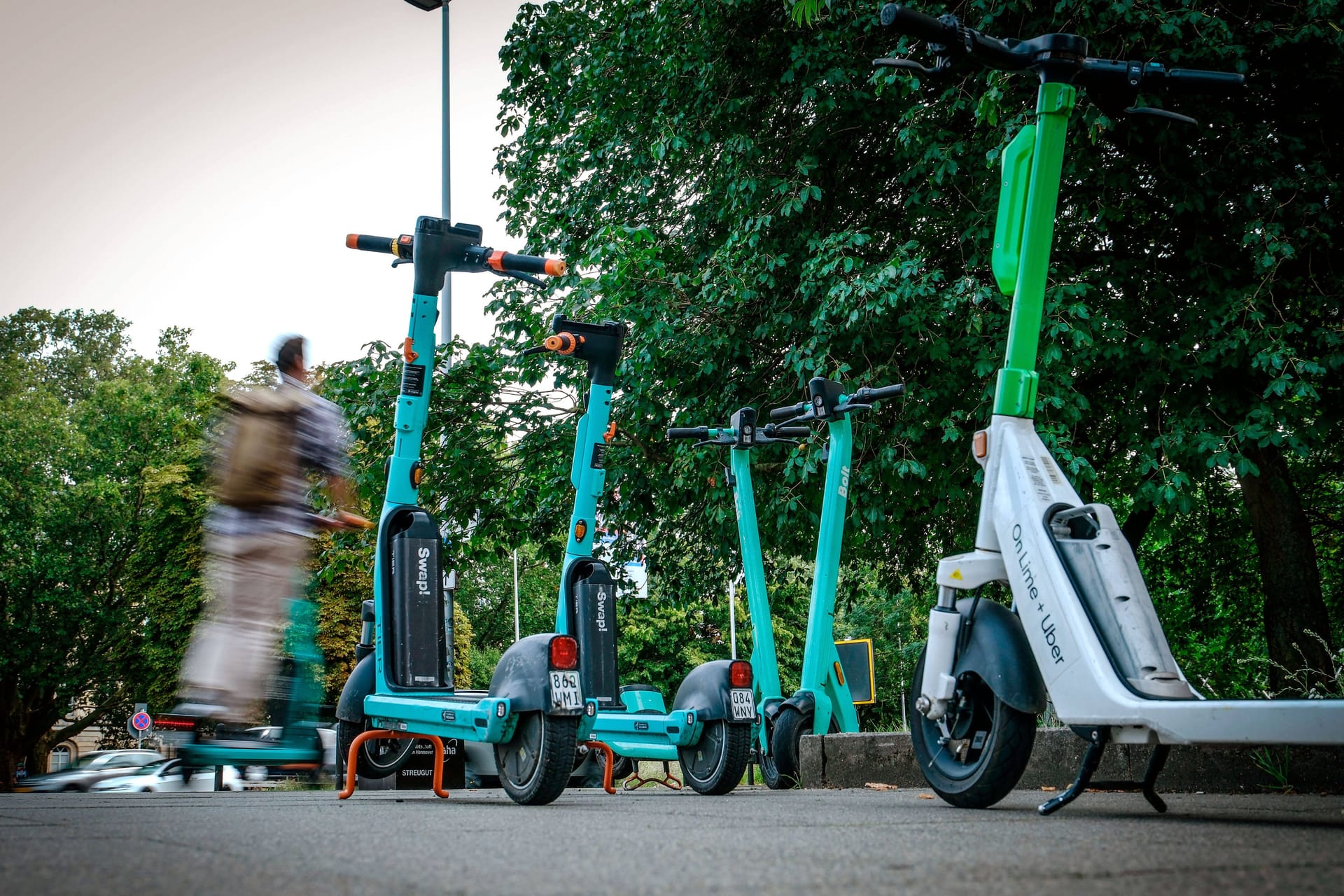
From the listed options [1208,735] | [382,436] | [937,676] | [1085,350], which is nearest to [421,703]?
[937,676]

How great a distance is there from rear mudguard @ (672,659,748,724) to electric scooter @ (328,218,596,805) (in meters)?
1.44

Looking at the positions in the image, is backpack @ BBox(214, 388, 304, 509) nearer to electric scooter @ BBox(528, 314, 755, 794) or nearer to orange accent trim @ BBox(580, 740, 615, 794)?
electric scooter @ BBox(528, 314, 755, 794)

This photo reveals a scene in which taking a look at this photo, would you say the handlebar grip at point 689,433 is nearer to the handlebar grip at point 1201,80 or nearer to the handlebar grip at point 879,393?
the handlebar grip at point 879,393

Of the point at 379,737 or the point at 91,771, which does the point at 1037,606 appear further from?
the point at 91,771

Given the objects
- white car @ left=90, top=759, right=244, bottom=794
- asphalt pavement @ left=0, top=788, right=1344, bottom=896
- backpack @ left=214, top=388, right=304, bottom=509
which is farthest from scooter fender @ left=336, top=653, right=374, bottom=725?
white car @ left=90, top=759, right=244, bottom=794

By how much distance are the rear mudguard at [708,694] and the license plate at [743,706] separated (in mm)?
24

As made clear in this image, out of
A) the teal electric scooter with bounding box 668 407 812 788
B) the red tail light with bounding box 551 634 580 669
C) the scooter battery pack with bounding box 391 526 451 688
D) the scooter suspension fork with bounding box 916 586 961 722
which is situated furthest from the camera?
the teal electric scooter with bounding box 668 407 812 788

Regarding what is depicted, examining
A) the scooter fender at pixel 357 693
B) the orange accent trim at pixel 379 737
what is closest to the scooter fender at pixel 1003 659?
the orange accent trim at pixel 379 737

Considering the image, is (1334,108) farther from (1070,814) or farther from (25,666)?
(25,666)

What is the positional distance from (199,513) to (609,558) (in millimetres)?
19256

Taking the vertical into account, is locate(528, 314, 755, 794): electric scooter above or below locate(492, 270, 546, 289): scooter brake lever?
below

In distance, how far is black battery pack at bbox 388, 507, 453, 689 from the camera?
6332mm

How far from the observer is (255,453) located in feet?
19.5

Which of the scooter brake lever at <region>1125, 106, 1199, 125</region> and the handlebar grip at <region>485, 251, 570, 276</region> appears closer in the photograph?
the scooter brake lever at <region>1125, 106, 1199, 125</region>
